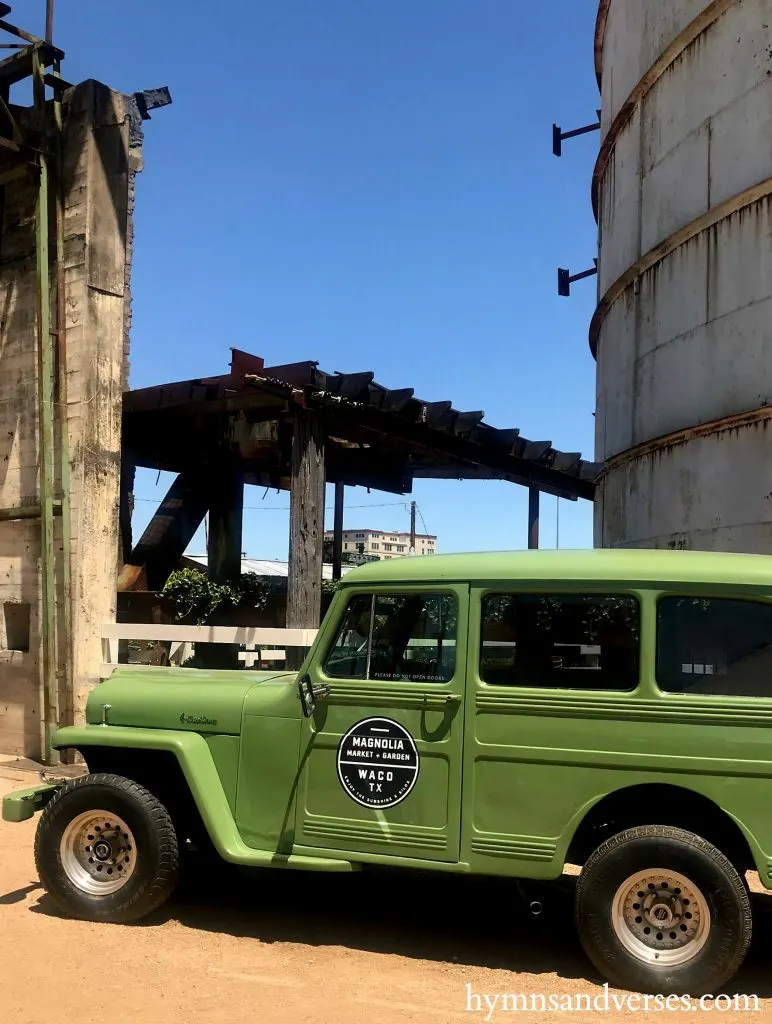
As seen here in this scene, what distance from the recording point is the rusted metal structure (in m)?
10.1

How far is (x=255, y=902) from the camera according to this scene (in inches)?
220

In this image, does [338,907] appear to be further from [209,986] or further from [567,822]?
[567,822]

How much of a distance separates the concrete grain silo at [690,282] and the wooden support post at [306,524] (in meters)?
4.47

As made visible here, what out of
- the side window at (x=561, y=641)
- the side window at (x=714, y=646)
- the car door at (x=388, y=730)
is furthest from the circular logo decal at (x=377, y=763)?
the side window at (x=714, y=646)

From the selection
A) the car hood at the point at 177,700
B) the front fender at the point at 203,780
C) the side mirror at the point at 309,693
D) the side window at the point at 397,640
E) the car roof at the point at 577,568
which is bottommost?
the front fender at the point at 203,780

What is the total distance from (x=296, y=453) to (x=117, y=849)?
572 cm

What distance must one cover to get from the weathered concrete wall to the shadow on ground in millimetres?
4956

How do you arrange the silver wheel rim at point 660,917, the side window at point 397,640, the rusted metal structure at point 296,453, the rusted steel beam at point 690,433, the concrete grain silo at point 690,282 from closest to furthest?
the silver wheel rim at point 660,917 → the side window at point 397,640 → the rusted steel beam at point 690,433 → the concrete grain silo at point 690,282 → the rusted metal structure at point 296,453

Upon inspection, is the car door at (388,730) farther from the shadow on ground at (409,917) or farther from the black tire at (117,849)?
the black tire at (117,849)

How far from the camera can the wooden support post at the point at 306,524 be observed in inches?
391

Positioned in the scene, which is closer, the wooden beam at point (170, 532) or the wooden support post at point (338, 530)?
the wooden beam at point (170, 532)

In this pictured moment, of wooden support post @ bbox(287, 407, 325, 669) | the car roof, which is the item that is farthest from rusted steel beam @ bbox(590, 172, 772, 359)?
the car roof

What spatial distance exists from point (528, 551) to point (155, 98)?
31.6 feet

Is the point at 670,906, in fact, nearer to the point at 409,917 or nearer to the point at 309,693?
the point at 409,917
